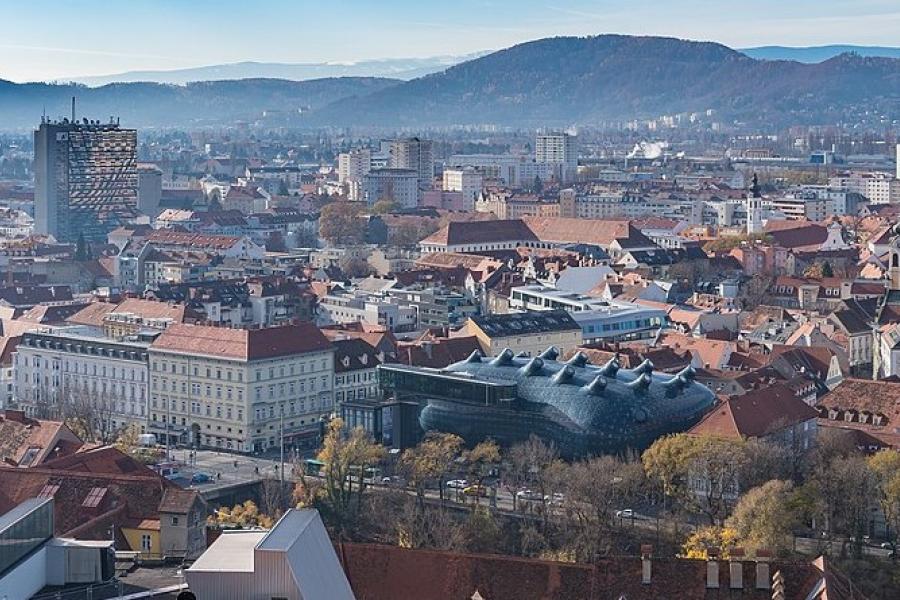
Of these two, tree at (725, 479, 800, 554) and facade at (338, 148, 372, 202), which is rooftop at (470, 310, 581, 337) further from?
facade at (338, 148, 372, 202)

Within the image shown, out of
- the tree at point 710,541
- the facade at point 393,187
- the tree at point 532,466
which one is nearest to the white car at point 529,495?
the tree at point 532,466

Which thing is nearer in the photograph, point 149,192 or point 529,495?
point 529,495

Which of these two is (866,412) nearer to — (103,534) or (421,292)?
(103,534)

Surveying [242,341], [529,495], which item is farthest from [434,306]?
[529,495]

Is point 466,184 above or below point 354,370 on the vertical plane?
above

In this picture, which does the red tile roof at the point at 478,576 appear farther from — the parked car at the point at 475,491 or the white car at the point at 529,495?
→ the parked car at the point at 475,491

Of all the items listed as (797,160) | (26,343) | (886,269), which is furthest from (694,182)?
(26,343)

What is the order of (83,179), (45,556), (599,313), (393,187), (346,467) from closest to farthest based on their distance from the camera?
(45,556) < (346,467) < (599,313) < (83,179) < (393,187)

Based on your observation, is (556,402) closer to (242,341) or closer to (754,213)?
(242,341)
